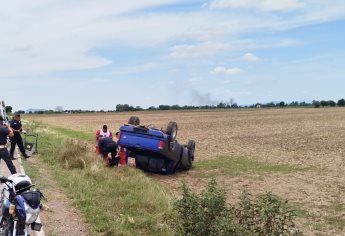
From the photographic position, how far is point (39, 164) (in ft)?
59.2

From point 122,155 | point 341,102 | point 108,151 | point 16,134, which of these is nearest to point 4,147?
point 108,151

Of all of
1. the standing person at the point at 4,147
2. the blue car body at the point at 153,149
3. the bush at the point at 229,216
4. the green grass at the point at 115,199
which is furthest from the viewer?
the blue car body at the point at 153,149

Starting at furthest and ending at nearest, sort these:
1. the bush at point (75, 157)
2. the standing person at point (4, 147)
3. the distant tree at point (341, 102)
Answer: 1. the distant tree at point (341, 102)
2. the bush at point (75, 157)
3. the standing person at point (4, 147)

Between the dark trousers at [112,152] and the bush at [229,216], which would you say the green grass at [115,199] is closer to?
the dark trousers at [112,152]

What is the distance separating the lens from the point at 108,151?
17359 mm

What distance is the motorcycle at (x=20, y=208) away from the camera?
636 cm

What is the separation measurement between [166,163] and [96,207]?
7.18 meters

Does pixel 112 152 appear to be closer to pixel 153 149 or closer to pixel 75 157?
pixel 75 157

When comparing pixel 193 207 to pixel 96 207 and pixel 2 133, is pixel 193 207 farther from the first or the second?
pixel 2 133

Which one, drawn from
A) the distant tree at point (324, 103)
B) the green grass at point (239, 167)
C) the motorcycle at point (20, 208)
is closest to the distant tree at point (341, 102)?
the distant tree at point (324, 103)

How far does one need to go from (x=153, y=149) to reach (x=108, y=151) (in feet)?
5.49

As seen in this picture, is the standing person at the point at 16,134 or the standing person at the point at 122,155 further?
the standing person at the point at 16,134

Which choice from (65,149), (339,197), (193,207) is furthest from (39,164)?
(193,207)

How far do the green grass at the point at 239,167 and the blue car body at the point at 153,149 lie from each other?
1.25m
